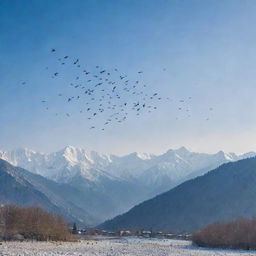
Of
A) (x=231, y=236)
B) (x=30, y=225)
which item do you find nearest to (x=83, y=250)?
(x=30, y=225)

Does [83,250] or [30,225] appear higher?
[30,225]

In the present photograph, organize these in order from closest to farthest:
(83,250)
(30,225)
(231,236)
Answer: (83,250) < (30,225) < (231,236)

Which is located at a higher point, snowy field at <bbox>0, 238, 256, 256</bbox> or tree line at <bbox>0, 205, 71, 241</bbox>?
tree line at <bbox>0, 205, 71, 241</bbox>

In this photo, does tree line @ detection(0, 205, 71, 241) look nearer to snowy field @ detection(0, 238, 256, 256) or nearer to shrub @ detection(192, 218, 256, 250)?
snowy field @ detection(0, 238, 256, 256)

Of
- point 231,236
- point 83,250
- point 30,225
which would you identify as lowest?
point 83,250

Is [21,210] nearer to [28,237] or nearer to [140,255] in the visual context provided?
[28,237]

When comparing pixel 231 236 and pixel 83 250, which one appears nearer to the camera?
pixel 83 250

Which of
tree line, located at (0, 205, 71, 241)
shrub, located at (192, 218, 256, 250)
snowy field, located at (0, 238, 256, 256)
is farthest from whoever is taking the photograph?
shrub, located at (192, 218, 256, 250)

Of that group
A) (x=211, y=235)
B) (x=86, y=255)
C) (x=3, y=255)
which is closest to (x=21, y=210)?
(x=211, y=235)

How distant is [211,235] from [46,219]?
37991 mm

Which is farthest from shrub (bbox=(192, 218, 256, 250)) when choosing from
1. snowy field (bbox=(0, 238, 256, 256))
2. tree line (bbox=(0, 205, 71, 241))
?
tree line (bbox=(0, 205, 71, 241))

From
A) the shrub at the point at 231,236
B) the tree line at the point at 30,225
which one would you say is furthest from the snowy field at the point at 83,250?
the shrub at the point at 231,236

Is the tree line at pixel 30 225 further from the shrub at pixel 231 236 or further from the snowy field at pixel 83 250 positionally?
the shrub at pixel 231 236

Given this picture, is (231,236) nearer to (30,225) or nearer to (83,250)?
(30,225)
